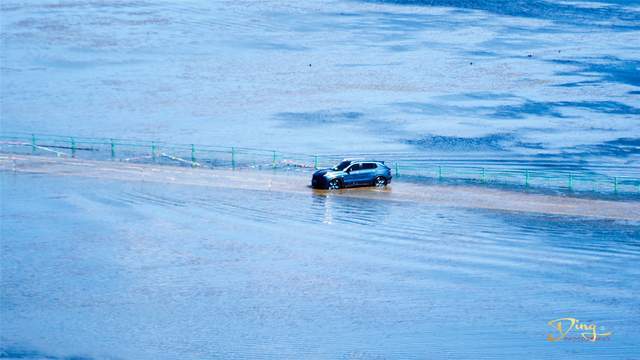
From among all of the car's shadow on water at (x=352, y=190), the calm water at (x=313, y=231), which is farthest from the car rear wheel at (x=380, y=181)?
the calm water at (x=313, y=231)

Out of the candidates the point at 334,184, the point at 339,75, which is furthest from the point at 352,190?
the point at 339,75

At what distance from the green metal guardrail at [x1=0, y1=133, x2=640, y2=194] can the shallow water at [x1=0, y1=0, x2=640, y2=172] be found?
2.98 meters

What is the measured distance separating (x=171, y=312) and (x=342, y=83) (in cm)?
5728

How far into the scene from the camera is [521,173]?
4938 cm

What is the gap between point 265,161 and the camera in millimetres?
52500

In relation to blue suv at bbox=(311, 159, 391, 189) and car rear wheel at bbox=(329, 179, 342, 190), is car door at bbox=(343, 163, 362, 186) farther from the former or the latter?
car rear wheel at bbox=(329, 179, 342, 190)

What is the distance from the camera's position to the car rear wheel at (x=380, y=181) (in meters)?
42.8

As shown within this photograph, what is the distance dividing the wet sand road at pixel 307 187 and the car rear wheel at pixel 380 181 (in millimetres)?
410

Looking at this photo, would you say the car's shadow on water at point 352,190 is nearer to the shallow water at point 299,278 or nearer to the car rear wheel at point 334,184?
the car rear wheel at point 334,184

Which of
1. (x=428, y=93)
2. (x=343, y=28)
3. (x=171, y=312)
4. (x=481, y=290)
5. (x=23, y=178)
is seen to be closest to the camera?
(x=171, y=312)

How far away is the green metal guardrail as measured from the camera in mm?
47188

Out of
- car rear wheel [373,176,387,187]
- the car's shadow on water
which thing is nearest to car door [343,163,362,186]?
the car's shadow on water

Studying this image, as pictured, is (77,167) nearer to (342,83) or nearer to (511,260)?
(511,260)

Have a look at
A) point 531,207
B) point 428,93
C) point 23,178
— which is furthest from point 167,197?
point 428,93
